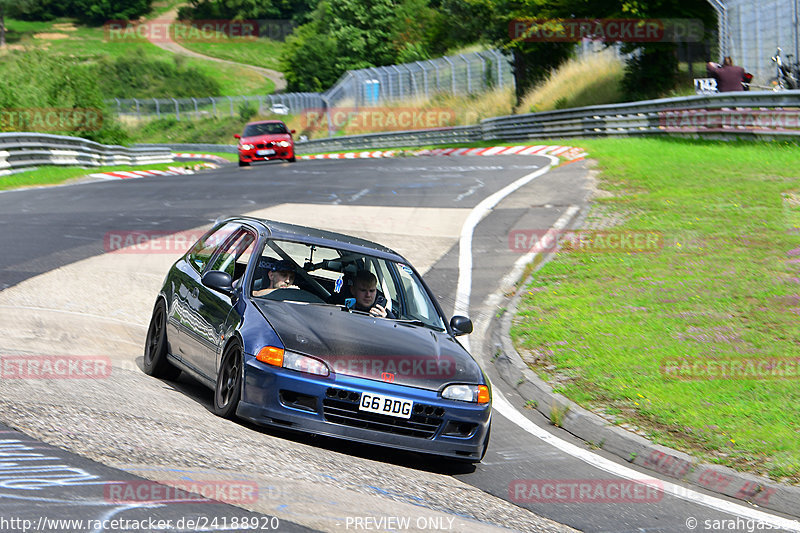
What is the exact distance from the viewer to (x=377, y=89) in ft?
205

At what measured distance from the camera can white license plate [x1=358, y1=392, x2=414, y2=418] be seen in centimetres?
672

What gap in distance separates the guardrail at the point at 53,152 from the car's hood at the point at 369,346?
2217 cm

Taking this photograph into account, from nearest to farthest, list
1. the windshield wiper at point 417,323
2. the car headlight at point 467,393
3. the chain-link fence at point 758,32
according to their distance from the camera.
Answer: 1. the car headlight at point 467,393
2. the windshield wiper at point 417,323
3. the chain-link fence at point 758,32

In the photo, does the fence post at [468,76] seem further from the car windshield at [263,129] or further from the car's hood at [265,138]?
the car's hood at [265,138]

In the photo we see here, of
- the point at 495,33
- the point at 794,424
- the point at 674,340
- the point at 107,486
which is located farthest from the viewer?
the point at 495,33

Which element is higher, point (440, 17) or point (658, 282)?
point (440, 17)

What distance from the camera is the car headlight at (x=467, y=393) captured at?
699cm

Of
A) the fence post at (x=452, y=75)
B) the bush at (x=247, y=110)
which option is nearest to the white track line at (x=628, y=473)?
the fence post at (x=452, y=75)

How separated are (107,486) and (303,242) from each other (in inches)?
138

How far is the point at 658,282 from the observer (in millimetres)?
12664

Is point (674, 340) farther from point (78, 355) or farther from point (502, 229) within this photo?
point (502, 229)

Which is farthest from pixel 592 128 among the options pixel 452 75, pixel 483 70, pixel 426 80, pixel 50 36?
pixel 50 36

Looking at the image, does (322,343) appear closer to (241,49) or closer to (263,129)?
(263,129)

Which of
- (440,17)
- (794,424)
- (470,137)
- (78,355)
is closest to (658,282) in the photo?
(794,424)
